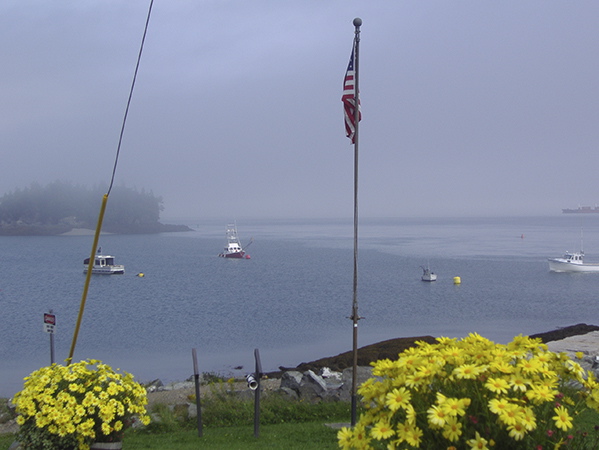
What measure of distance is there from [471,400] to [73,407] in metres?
4.10

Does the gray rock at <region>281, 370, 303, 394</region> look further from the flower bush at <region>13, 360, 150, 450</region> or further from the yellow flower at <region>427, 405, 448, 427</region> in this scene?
the yellow flower at <region>427, 405, 448, 427</region>

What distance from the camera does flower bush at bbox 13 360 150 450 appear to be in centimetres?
614

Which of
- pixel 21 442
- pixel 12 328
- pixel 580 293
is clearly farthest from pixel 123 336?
pixel 580 293

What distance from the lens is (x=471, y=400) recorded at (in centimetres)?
371

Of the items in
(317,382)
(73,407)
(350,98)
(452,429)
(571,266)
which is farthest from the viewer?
(571,266)

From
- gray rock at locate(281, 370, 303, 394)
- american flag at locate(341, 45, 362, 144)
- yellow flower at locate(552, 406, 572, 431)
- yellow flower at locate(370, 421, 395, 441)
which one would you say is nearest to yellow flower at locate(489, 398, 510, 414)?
yellow flower at locate(552, 406, 572, 431)

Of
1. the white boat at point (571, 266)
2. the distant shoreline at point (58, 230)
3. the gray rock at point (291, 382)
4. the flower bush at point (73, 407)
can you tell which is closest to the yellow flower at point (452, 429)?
the flower bush at point (73, 407)

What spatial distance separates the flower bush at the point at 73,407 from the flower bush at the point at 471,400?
10.9 feet

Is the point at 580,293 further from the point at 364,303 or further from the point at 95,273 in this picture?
the point at 95,273

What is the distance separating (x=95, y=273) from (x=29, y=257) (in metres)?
35.7

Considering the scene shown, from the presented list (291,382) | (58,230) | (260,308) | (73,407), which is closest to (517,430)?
(73,407)

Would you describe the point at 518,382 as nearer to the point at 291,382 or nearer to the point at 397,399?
the point at 397,399

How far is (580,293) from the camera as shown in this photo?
50812mm

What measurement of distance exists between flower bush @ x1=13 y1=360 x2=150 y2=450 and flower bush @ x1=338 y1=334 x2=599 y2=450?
10.9 ft
